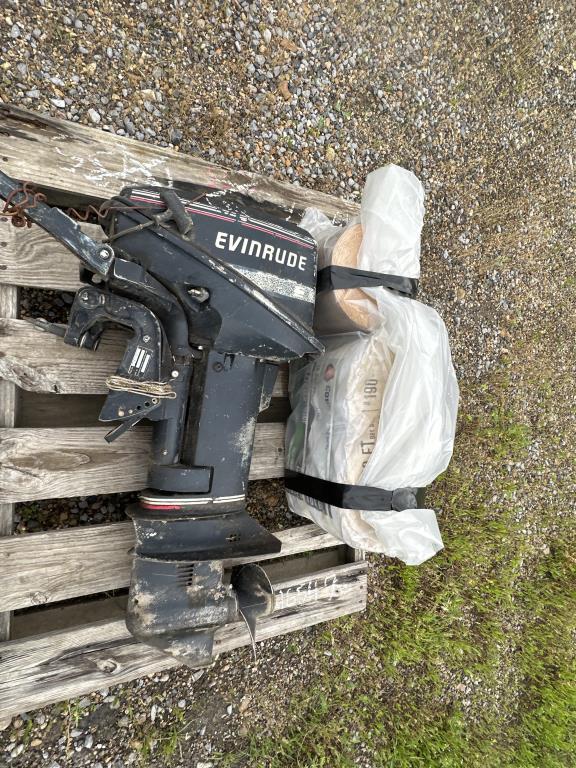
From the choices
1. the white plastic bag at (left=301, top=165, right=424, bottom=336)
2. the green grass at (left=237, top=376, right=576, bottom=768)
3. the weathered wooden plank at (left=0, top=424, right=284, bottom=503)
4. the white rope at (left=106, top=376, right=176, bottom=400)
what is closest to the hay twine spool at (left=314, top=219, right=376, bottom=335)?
the white plastic bag at (left=301, top=165, right=424, bottom=336)

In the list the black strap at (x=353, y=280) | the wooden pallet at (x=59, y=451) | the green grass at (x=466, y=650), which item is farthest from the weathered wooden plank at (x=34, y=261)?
the green grass at (x=466, y=650)

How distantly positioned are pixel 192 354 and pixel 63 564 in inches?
29.2

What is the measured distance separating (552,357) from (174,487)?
99.7 inches

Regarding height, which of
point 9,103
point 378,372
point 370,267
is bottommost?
point 378,372

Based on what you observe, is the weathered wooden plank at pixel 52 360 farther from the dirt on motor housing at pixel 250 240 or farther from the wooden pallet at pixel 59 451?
the dirt on motor housing at pixel 250 240

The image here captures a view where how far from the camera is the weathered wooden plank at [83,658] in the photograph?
1.41m

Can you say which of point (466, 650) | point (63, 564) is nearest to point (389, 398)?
point (63, 564)

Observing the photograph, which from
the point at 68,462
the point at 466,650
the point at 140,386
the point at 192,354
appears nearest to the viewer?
the point at 140,386

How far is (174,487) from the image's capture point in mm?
1357

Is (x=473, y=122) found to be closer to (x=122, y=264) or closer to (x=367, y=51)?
(x=367, y=51)

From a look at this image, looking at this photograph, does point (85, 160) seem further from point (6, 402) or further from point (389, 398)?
point (389, 398)

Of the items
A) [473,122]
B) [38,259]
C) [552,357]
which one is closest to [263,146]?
[38,259]

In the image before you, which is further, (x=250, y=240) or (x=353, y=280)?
(x=353, y=280)

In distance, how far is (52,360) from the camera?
1.44 m
